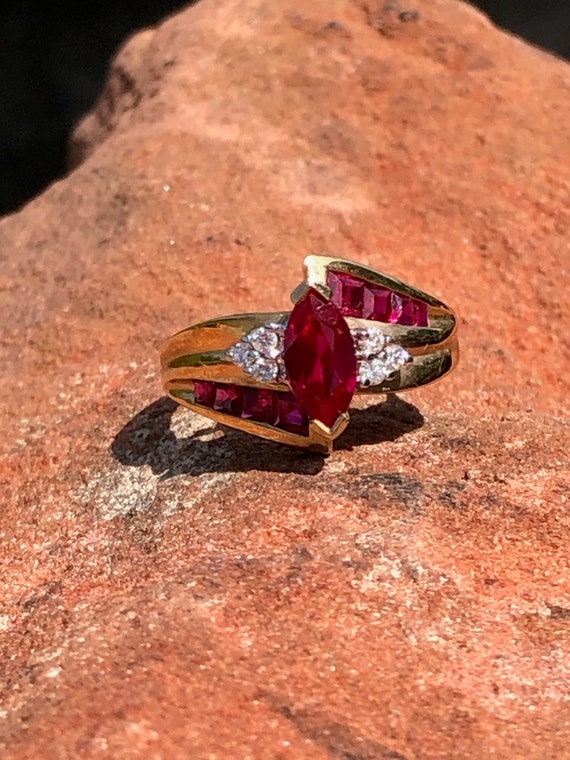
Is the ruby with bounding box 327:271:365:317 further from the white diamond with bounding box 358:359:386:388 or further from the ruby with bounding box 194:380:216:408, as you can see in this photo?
the ruby with bounding box 194:380:216:408

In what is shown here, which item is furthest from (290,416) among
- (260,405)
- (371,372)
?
(371,372)

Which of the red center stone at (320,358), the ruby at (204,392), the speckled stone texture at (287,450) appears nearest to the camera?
the speckled stone texture at (287,450)

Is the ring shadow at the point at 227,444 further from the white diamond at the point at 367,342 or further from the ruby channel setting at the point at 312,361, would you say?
the white diamond at the point at 367,342

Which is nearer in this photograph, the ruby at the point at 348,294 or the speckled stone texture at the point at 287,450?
the speckled stone texture at the point at 287,450

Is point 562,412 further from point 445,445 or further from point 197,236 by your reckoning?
point 197,236

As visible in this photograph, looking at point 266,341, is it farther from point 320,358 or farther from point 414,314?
point 414,314

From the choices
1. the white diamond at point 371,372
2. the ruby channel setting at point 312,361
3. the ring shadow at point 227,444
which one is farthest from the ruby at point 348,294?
the ring shadow at point 227,444

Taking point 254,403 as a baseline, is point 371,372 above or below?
above
